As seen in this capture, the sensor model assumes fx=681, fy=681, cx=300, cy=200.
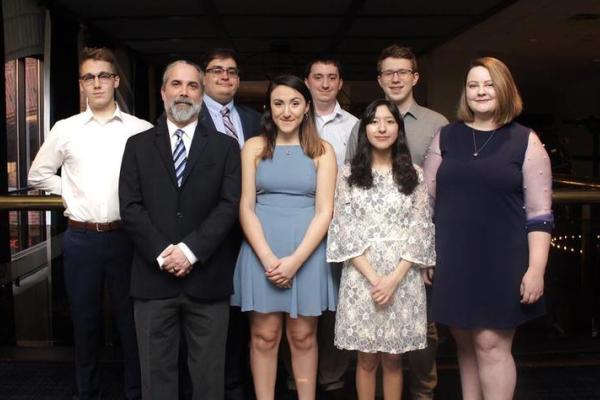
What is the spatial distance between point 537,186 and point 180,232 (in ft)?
4.74

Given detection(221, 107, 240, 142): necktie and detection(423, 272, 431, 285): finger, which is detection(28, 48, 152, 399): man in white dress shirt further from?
detection(423, 272, 431, 285): finger

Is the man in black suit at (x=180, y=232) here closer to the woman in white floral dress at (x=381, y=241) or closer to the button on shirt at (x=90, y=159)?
the button on shirt at (x=90, y=159)

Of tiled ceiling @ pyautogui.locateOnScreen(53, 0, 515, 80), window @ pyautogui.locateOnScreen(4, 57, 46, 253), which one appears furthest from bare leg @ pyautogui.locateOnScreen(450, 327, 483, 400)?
tiled ceiling @ pyautogui.locateOnScreen(53, 0, 515, 80)

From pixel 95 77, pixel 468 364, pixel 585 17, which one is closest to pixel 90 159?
pixel 95 77

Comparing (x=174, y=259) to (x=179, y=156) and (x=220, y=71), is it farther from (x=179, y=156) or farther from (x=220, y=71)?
(x=220, y=71)

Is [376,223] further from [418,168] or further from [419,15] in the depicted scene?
[419,15]

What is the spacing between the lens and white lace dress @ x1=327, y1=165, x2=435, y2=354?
2.85 m

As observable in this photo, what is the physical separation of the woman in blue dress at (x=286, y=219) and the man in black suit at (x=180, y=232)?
4.2 inches

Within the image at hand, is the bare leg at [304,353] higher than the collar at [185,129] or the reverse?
the reverse

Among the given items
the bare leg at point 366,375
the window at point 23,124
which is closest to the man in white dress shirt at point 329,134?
the bare leg at point 366,375

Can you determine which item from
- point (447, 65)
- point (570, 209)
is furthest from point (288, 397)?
point (447, 65)

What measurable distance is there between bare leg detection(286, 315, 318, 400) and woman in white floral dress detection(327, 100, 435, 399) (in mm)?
173

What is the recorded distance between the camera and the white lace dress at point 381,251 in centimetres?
285

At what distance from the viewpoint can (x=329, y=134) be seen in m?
3.50
